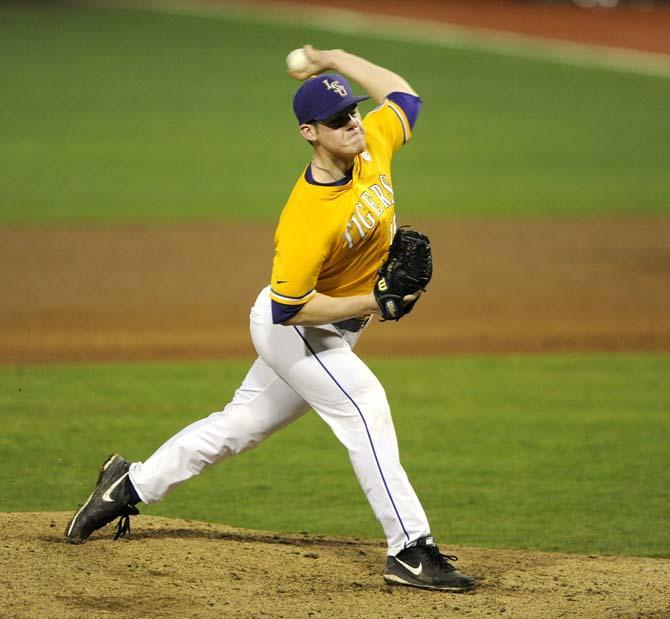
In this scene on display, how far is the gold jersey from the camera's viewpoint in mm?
4547

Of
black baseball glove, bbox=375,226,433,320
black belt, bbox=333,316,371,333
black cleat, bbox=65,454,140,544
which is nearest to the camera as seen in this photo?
black baseball glove, bbox=375,226,433,320

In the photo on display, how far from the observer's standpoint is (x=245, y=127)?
20.4 m

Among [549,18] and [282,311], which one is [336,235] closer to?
[282,311]

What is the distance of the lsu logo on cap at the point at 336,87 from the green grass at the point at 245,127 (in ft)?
33.3

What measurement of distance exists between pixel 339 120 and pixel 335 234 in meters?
0.44

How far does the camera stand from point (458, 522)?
6.14 m

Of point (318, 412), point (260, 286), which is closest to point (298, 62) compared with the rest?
point (318, 412)

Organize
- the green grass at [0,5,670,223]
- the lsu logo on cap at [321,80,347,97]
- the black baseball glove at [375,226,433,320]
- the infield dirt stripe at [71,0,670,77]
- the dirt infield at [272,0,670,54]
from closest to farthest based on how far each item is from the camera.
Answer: the black baseball glove at [375,226,433,320], the lsu logo on cap at [321,80,347,97], the green grass at [0,5,670,223], the infield dirt stripe at [71,0,670,77], the dirt infield at [272,0,670,54]

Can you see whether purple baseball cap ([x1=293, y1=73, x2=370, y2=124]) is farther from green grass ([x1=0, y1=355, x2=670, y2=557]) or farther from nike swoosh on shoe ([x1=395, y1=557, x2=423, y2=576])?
green grass ([x1=0, y1=355, x2=670, y2=557])

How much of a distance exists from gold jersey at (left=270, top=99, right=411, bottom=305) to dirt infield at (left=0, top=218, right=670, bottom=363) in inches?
186

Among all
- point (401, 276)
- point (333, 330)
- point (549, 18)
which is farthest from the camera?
point (549, 18)

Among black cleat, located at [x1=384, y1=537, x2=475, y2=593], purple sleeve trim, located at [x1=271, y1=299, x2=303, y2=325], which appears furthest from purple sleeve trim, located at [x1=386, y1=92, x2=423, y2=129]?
black cleat, located at [x1=384, y1=537, x2=475, y2=593]

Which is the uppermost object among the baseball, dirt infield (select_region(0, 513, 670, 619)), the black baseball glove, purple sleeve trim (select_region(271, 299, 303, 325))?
the baseball

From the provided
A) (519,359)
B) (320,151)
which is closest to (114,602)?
(320,151)
